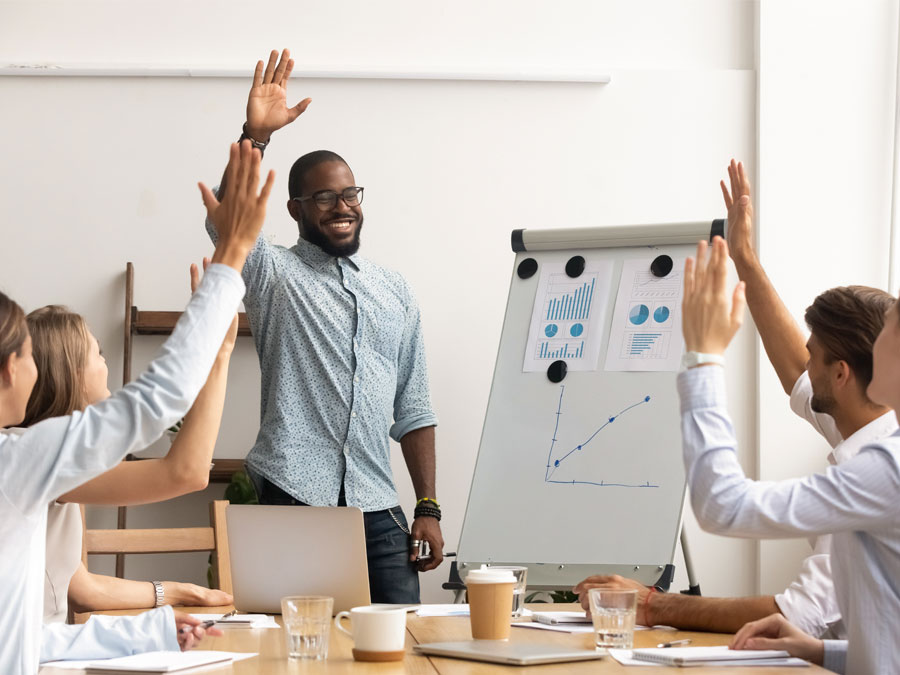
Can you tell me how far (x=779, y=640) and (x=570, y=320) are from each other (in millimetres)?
1545

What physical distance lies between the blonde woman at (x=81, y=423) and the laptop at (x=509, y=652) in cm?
50

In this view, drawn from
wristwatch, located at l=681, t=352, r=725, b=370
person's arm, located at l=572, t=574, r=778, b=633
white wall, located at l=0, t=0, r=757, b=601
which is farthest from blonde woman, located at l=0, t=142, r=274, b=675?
white wall, located at l=0, t=0, r=757, b=601

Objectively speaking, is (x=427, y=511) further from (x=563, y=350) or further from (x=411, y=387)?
(x=563, y=350)

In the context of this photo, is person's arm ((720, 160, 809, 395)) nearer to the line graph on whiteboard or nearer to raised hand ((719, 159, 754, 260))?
raised hand ((719, 159, 754, 260))

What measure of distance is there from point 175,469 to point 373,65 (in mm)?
2501

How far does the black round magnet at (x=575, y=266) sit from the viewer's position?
3.01 m

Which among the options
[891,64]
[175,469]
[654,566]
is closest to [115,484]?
[175,469]

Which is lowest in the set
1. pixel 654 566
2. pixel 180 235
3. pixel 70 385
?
pixel 654 566

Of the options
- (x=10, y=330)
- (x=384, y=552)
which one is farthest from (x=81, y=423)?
(x=384, y=552)

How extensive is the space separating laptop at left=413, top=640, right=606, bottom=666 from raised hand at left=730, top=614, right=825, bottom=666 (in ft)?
0.73

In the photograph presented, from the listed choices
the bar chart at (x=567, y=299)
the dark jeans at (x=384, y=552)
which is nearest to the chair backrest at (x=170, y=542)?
the dark jeans at (x=384, y=552)

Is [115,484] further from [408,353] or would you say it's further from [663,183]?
[663,183]

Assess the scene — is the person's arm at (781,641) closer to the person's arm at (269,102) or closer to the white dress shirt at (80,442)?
the white dress shirt at (80,442)

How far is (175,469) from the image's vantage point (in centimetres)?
150
